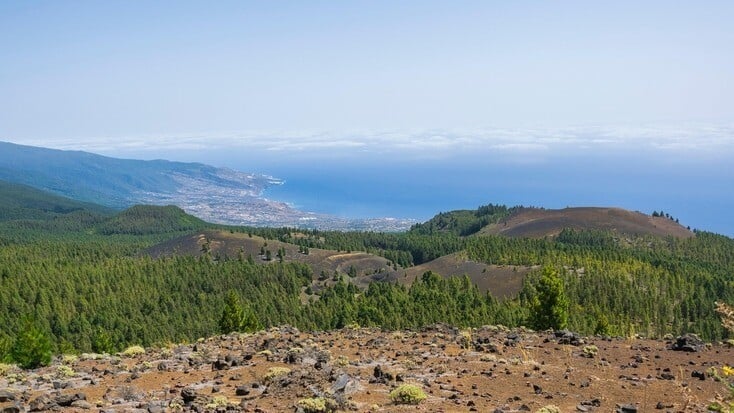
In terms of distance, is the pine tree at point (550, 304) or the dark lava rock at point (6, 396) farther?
the pine tree at point (550, 304)

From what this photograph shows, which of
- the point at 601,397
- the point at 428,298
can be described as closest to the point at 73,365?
the point at 601,397

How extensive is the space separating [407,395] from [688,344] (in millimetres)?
18354

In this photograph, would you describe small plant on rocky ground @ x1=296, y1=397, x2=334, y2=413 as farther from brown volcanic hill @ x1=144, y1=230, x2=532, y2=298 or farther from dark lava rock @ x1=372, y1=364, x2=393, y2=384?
brown volcanic hill @ x1=144, y1=230, x2=532, y2=298

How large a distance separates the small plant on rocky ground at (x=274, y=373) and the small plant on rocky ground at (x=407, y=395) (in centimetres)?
547

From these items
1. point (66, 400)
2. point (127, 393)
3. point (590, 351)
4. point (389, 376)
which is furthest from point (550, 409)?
point (66, 400)

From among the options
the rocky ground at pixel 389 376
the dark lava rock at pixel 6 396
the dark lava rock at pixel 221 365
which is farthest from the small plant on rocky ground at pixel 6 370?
the dark lava rock at pixel 221 365

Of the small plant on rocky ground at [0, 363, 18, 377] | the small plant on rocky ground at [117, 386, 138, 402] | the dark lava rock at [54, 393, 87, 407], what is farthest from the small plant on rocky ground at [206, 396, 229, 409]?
the small plant on rocky ground at [0, 363, 18, 377]

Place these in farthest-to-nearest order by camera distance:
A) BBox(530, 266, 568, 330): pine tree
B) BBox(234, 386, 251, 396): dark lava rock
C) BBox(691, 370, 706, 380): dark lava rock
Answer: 1. BBox(530, 266, 568, 330): pine tree
2. BBox(691, 370, 706, 380): dark lava rock
3. BBox(234, 386, 251, 396): dark lava rock

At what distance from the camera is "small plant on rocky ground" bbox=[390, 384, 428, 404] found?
19.4 metres

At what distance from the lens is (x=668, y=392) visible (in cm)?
2100

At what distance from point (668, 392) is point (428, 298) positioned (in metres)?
68.6

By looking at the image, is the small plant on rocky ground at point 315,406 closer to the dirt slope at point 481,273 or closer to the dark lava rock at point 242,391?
the dark lava rock at point 242,391

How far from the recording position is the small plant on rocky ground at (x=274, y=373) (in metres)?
23.0

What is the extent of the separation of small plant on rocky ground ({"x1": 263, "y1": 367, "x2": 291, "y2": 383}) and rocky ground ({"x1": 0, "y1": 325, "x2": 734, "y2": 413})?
0.11m
